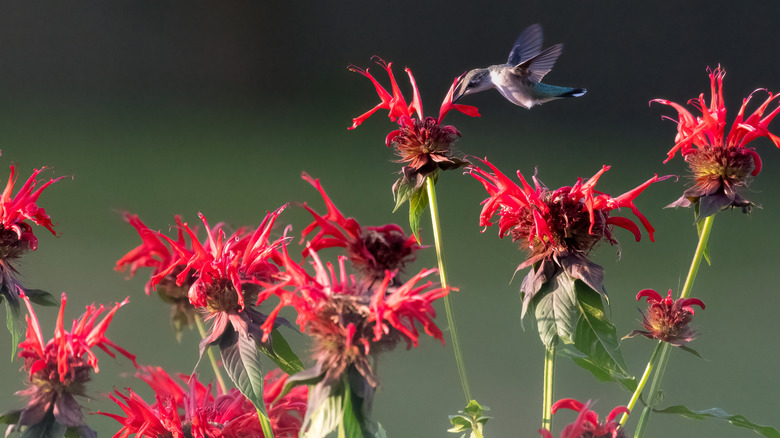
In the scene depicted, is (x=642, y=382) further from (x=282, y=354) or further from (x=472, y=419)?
(x=282, y=354)

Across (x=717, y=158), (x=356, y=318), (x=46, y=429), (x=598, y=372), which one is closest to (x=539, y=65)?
(x=717, y=158)

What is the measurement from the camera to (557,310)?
55 cm

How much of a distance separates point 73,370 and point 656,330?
0.43 m

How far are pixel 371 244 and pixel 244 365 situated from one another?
Answer: 4.2 inches

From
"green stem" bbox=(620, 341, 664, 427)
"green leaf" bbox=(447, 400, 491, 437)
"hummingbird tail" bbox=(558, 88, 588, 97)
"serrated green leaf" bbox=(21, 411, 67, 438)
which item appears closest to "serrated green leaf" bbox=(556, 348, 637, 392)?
"green stem" bbox=(620, 341, 664, 427)

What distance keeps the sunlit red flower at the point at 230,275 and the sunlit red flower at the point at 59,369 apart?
7cm

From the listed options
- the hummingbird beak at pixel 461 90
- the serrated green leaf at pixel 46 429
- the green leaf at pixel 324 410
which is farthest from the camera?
the hummingbird beak at pixel 461 90

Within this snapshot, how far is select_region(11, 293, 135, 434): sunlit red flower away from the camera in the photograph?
1.77 ft

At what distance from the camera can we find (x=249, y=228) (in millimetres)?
631

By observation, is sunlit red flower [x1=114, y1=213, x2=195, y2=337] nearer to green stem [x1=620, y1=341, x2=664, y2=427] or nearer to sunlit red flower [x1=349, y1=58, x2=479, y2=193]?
sunlit red flower [x1=349, y1=58, x2=479, y2=193]

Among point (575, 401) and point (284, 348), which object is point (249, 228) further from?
point (575, 401)

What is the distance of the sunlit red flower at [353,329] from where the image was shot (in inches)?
16.7

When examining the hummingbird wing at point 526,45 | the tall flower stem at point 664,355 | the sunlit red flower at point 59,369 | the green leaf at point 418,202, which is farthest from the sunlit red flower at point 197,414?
the hummingbird wing at point 526,45

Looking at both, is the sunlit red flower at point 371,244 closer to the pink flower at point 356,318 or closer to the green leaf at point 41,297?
the pink flower at point 356,318
